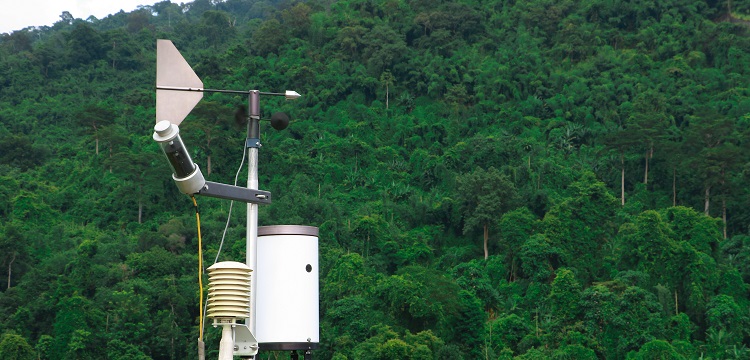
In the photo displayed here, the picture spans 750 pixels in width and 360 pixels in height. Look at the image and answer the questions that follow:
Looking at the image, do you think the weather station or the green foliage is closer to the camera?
the weather station

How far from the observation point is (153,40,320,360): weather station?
157 inches

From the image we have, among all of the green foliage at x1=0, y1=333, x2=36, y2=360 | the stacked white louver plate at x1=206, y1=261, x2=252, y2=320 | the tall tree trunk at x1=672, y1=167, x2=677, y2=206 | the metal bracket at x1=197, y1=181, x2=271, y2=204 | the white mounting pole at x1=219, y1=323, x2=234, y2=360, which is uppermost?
the tall tree trunk at x1=672, y1=167, x2=677, y2=206

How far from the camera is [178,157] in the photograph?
3811mm

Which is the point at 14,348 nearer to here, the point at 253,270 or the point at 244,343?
the point at 253,270

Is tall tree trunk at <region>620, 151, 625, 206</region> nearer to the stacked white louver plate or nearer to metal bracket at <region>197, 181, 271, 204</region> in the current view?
metal bracket at <region>197, 181, 271, 204</region>

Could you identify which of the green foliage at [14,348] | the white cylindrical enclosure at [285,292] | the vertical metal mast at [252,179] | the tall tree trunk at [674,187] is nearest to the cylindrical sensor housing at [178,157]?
the vertical metal mast at [252,179]

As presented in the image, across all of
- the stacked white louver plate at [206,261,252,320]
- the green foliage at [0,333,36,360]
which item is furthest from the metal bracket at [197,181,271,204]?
the green foliage at [0,333,36,360]

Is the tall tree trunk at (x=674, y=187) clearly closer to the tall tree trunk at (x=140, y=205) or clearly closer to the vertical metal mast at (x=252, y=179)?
the tall tree trunk at (x=140, y=205)

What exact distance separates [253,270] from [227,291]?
34 centimetres

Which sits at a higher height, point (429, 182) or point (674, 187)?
point (429, 182)

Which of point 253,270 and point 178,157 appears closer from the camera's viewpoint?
point 178,157

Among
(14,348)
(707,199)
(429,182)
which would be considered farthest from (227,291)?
(429,182)

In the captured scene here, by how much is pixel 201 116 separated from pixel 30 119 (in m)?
14.0

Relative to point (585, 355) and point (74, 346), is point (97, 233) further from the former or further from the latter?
point (585, 355)
